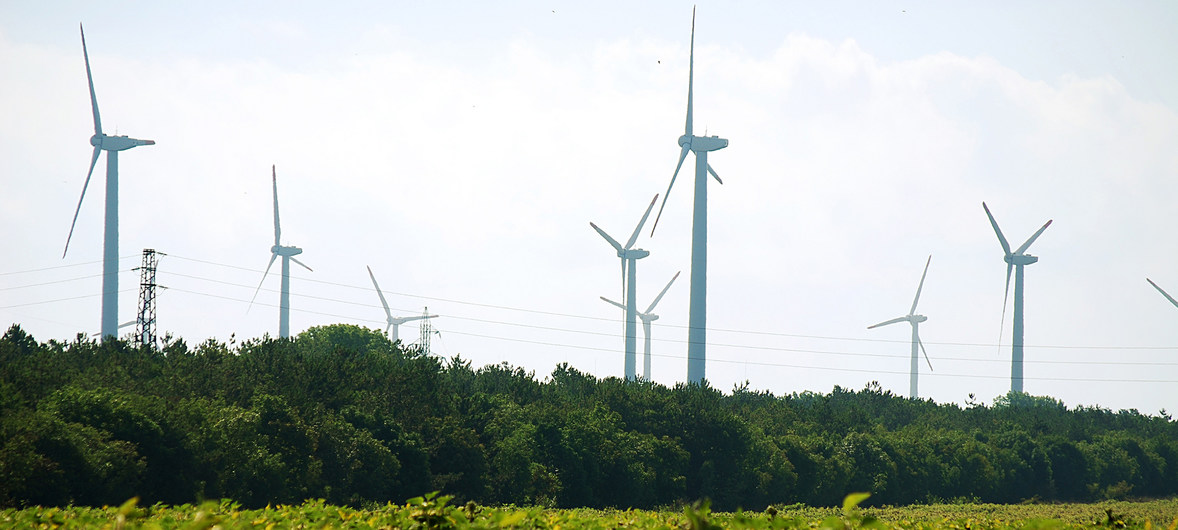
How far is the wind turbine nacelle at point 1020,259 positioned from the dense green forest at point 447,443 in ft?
118

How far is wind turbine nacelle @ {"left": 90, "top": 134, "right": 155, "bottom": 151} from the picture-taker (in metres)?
158

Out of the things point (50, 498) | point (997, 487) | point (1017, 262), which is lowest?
point (997, 487)

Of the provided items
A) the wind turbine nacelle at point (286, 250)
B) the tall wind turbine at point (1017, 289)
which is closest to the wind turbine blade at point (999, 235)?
the tall wind turbine at point (1017, 289)

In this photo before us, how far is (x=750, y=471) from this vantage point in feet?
336

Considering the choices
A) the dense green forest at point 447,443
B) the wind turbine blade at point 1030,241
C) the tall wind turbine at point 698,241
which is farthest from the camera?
the wind turbine blade at point 1030,241

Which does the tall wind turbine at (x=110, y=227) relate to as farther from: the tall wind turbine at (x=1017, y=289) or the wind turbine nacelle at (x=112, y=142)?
the tall wind turbine at (x=1017, y=289)

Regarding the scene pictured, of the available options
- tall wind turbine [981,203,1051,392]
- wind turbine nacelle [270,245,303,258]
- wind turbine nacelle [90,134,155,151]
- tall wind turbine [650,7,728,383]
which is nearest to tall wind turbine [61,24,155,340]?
wind turbine nacelle [90,134,155,151]

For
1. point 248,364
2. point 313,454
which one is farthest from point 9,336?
point 313,454

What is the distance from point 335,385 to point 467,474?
17061mm

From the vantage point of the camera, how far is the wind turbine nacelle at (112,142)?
157750 millimetres

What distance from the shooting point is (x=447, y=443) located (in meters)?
83.2

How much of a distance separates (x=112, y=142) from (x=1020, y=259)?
485 feet

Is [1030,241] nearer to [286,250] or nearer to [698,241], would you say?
[698,241]

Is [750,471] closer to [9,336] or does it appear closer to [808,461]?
[808,461]
